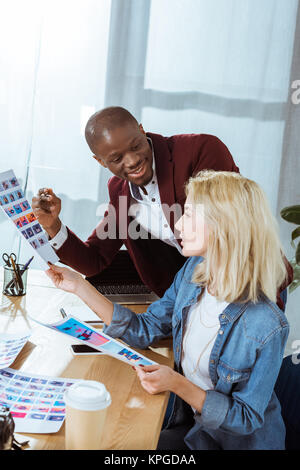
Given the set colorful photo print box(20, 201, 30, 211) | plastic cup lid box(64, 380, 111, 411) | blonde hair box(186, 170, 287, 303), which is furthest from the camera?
colorful photo print box(20, 201, 30, 211)

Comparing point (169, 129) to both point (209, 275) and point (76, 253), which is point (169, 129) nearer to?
point (76, 253)

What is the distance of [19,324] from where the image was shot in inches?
51.8

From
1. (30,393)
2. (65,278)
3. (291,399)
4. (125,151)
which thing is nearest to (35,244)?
(65,278)

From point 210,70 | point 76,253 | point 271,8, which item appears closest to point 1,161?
point 210,70

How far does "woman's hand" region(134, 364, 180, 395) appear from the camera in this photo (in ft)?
3.18

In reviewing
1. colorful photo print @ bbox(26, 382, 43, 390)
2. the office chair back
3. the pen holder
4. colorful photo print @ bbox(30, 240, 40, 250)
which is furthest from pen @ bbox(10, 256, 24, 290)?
the office chair back

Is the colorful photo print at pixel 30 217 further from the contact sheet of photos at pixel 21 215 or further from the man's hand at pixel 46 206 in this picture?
the man's hand at pixel 46 206

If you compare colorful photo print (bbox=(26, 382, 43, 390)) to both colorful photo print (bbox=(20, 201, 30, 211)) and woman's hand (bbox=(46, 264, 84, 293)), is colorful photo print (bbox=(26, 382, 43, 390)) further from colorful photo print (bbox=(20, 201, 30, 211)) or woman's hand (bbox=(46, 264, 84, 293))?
colorful photo print (bbox=(20, 201, 30, 211))

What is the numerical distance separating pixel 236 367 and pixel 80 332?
0.36 metres

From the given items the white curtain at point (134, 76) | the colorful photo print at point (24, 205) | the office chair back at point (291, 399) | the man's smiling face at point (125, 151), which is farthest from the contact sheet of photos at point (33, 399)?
the white curtain at point (134, 76)

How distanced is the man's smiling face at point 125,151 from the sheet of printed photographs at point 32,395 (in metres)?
0.70

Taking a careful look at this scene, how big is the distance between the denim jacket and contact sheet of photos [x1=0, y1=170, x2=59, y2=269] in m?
0.28

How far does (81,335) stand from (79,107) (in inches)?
79.8

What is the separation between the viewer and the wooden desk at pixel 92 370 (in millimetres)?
843
